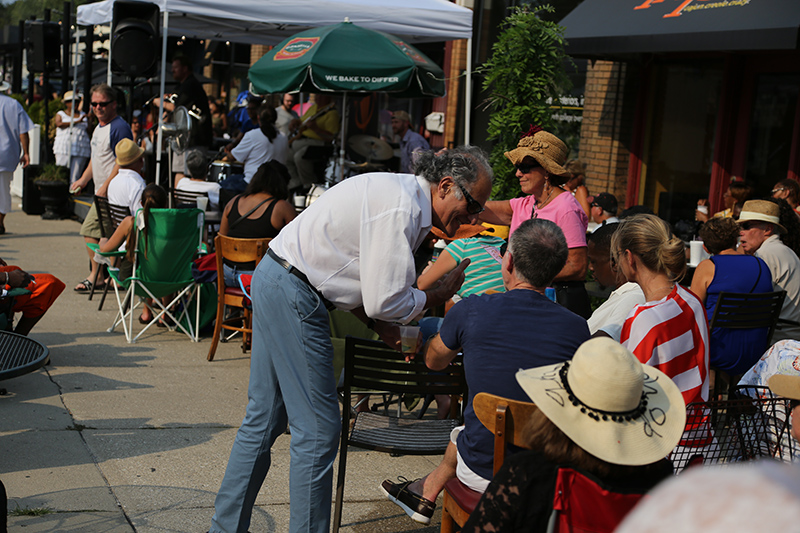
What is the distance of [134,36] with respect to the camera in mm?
9484

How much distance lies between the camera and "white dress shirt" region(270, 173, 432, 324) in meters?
2.99

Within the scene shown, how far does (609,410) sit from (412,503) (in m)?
1.70

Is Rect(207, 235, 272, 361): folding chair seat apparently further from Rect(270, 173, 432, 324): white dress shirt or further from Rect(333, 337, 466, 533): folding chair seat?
Rect(270, 173, 432, 324): white dress shirt

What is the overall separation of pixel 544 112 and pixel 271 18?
12.4 feet

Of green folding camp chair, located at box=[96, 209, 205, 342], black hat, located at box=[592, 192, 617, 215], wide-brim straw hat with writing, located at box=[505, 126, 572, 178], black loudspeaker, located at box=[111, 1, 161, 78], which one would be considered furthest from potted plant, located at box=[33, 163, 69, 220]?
wide-brim straw hat with writing, located at box=[505, 126, 572, 178]

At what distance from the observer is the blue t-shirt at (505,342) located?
9.49ft

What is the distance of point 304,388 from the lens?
315 centimetres

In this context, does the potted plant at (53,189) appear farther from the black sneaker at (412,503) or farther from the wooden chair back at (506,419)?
the wooden chair back at (506,419)

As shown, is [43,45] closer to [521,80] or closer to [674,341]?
[521,80]

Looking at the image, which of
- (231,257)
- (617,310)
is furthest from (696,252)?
(231,257)

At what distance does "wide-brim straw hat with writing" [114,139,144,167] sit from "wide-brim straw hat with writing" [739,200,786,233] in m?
5.61

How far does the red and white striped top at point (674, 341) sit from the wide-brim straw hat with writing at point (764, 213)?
285 cm

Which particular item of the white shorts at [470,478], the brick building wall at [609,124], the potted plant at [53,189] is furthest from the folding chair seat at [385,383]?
the potted plant at [53,189]

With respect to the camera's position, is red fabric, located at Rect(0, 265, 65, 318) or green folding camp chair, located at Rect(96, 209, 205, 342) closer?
red fabric, located at Rect(0, 265, 65, 318)
